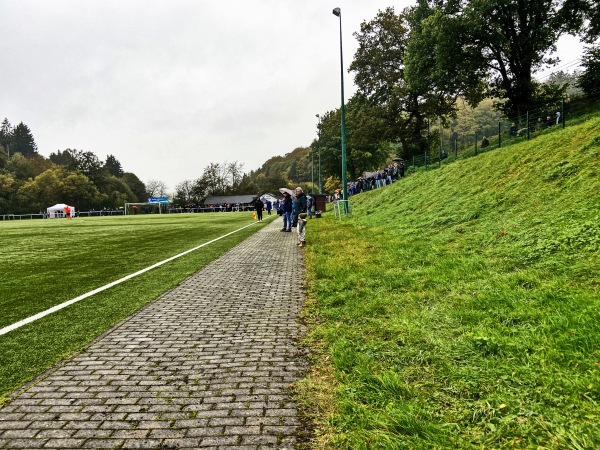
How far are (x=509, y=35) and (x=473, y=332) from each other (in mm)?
28882

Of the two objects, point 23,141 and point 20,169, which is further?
point 23,141

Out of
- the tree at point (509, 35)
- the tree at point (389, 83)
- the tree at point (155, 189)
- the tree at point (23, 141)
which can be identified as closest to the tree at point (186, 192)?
the tree at point (155, 189)

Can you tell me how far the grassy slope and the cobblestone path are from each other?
0.35 metres

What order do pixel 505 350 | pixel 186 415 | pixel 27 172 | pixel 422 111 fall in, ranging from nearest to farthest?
pixel 186 415
pixel 505 350
pixel 422 111
pixel 27 172

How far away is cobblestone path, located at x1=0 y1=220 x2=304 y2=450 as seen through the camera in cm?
235

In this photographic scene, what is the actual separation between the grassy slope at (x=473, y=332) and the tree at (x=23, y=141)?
173 metres

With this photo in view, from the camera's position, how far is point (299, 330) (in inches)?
168

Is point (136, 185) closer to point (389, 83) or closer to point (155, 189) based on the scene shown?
point (155, 189)

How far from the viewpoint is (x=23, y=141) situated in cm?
14300

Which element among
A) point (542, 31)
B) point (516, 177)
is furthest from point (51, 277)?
point (542, 31)

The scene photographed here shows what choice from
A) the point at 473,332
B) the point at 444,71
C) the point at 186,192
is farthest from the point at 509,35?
the point at 186,192

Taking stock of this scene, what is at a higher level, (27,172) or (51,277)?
(27,172)

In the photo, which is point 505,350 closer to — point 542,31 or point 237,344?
point 237,344

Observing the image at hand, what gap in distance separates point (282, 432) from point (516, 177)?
11.3 m
